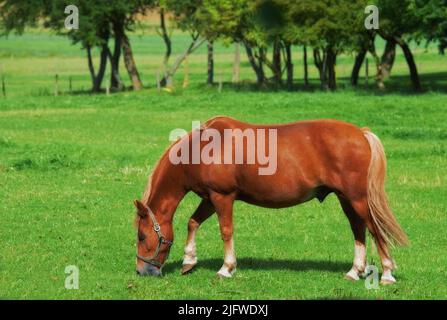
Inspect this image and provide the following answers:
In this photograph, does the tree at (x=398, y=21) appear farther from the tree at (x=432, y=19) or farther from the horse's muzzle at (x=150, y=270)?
the horse's muzzle at (x=150, y=270)

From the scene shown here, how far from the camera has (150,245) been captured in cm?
1123

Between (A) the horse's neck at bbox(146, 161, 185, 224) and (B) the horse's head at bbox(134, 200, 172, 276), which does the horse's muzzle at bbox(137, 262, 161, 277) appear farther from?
(A) the horse's neck at bbox(146, 161, 185, 224)

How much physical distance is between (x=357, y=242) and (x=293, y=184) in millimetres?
1068

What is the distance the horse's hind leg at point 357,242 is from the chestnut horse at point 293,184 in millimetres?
12

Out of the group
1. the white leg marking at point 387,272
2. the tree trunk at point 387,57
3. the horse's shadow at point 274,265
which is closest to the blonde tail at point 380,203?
the white leg marking at point 387,272

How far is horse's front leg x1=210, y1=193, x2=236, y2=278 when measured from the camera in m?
11.2

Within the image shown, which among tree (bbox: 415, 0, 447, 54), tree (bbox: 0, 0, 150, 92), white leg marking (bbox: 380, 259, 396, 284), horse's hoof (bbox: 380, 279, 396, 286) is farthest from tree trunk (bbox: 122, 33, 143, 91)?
horse's hoof (bbox: 380, 279, 396, 286)

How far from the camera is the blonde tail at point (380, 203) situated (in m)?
10.8

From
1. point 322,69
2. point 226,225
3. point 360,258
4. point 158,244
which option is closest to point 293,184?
point 226,225

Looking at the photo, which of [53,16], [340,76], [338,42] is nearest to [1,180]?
[338,42]

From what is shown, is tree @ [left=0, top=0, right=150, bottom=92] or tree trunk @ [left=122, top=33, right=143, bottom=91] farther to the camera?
tree trunk @ [left=122, top=33, right=143, bottom=91]

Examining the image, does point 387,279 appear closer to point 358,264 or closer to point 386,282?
point 386,282
